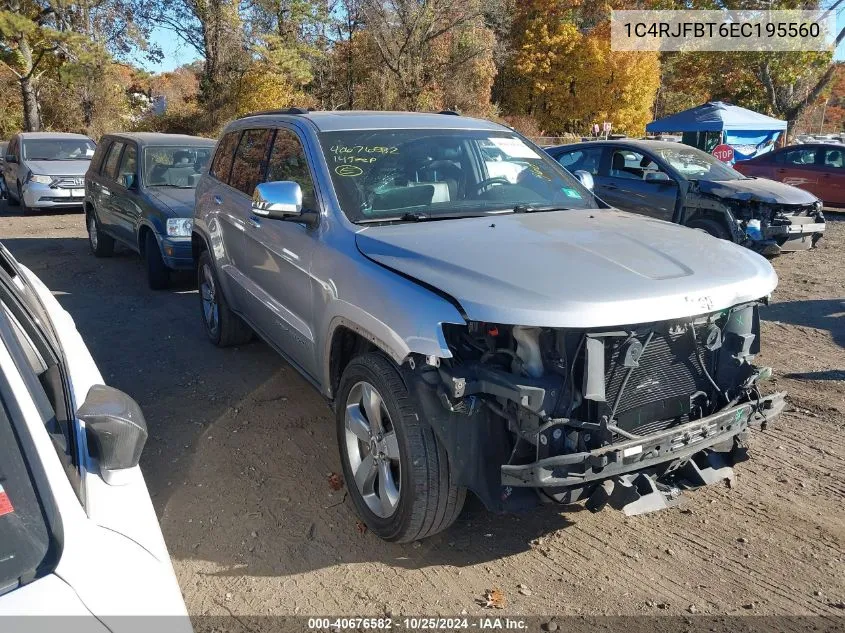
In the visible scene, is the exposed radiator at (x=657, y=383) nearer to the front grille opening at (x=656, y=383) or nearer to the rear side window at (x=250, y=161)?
the front grille opening at (x=656, y=383)

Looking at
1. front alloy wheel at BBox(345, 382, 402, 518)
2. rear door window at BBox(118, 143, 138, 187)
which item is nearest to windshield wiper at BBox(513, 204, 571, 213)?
front alloy wheel at BBox(345, 382, 402, 518)

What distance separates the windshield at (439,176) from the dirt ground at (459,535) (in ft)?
5.23

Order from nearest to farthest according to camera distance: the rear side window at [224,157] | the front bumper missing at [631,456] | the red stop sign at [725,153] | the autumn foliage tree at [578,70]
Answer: the front bumper missing at [631,456] < the rear side window at [224,157] < the red stop sign at [725,153] < the autumn foliage tree at [578,70]

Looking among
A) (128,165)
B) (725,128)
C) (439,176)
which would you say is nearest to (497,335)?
(439,176)

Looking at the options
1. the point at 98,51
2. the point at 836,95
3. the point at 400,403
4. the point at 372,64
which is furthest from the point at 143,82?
the point at 836,95

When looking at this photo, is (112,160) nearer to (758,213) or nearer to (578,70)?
(758,213)

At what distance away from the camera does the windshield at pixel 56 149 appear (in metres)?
15.2

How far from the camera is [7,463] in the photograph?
1.62 metres

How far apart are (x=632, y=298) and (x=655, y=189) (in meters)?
7.82

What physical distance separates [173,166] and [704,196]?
6.95 meters

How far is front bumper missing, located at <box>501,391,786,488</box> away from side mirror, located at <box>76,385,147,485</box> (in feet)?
4.75

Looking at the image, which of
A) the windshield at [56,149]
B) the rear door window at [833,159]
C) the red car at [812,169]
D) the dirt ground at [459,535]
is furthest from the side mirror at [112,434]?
the rear door window at [833,159]

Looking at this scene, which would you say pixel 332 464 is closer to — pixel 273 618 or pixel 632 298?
pixel 273 618

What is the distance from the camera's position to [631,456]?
2.84 meters
